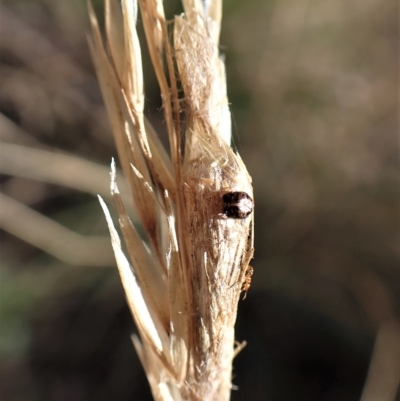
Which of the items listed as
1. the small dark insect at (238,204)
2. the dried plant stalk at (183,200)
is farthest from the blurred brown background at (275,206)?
the small dark insect at (238,204)

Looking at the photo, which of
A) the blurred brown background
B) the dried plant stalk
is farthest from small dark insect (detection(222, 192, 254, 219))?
the blurred brown background

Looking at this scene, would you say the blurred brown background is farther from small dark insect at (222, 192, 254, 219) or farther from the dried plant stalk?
small dark insect at (222, 192, 254, 219)

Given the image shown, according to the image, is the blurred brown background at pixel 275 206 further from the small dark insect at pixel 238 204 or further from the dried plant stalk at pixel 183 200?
the small dark insect at pixel 238 204

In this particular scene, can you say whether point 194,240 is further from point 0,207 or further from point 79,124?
point 79,124

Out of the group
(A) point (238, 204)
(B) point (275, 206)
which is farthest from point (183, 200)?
(B) point (275, 206)

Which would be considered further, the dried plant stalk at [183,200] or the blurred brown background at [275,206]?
the blurred brown background at [275,206]

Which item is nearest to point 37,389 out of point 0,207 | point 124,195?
point 0,207

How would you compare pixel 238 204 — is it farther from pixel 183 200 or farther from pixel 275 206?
pixel 275 206
